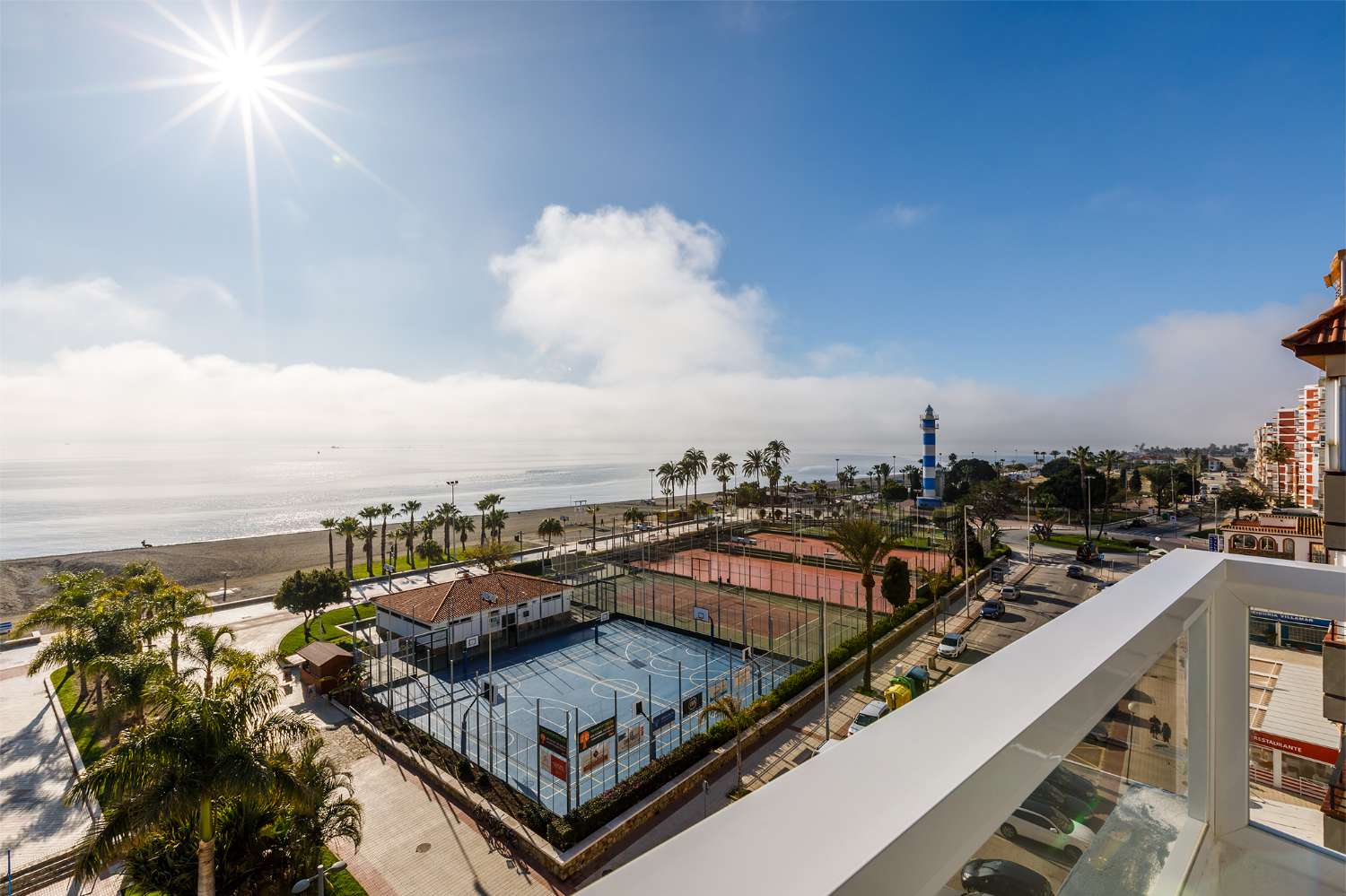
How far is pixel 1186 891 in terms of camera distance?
2180 mm

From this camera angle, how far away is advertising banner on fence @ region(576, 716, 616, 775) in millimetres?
14828

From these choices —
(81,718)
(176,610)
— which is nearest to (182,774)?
(176,610)

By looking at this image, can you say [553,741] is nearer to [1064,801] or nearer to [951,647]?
[1064,801]

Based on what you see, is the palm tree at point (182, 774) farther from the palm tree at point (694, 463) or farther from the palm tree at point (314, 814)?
the palm tree at point (694, 463)

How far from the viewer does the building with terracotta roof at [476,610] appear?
26203 millimetres

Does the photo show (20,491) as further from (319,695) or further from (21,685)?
(319,695)


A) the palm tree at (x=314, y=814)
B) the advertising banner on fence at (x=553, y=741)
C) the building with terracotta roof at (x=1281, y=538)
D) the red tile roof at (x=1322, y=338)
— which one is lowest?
the advertising banner on fence at (x=553, y=741)

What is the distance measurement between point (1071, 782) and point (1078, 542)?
58557 mm

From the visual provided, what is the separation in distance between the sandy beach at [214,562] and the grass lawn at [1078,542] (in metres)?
37.5

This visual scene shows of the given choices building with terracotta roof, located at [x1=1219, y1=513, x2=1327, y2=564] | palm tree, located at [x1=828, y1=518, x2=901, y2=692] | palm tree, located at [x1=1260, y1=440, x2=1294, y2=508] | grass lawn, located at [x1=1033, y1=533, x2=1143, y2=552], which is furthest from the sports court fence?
palm tree, located at [x1=1260, y1=440, x2=1294, y2=508]

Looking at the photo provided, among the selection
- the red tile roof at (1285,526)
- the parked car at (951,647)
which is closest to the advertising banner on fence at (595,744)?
the parked car at (951,647)

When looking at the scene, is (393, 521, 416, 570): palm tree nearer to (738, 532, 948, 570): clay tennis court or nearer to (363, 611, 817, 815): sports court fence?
(363, 611, 817, 815): sports court fence

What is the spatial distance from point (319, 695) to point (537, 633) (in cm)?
969

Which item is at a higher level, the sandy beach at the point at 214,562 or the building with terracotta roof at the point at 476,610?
the building with terracotta roof at the point at 476,610
